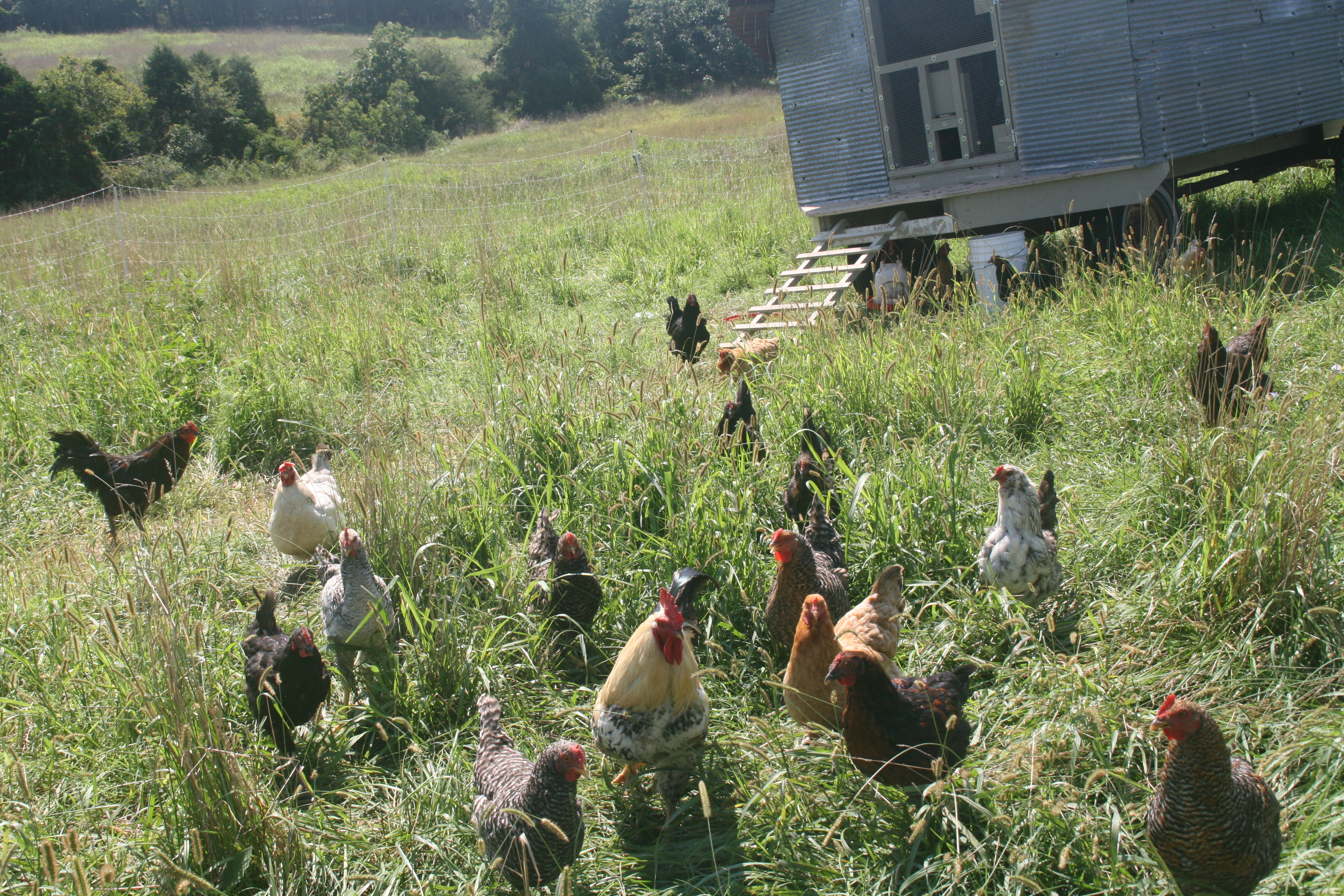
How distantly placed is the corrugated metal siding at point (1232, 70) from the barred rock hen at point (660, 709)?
7.23m

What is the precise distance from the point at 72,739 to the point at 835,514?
2907 mm

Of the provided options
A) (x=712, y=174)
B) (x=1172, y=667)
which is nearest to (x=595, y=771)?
(x=1172, y=667)

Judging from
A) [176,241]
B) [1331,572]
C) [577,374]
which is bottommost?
[1331,572]

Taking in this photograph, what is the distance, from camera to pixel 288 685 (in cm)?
262

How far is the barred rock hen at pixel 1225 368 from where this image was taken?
144 inches

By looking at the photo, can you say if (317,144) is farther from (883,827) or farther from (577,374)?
(883,827)

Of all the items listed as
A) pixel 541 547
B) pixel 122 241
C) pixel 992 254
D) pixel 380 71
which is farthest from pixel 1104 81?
pixel 380 71

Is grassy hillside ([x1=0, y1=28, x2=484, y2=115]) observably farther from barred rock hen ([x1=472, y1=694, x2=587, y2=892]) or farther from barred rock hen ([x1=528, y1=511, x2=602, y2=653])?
barred rock hen ([x1=472, y1=694, x2=587, y2=892])

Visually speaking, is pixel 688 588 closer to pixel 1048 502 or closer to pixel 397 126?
pixel 1048 502

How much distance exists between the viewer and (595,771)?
2672 mm

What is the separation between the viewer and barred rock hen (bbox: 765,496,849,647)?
9.46ft

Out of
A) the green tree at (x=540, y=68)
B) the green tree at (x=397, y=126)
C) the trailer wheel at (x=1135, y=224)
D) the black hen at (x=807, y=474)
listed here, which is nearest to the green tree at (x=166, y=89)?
the green tree at (x=397, y=126)

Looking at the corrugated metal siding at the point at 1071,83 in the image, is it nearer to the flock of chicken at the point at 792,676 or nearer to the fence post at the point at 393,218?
the flock of chicken at the point at 792,676

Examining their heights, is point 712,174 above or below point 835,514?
above
